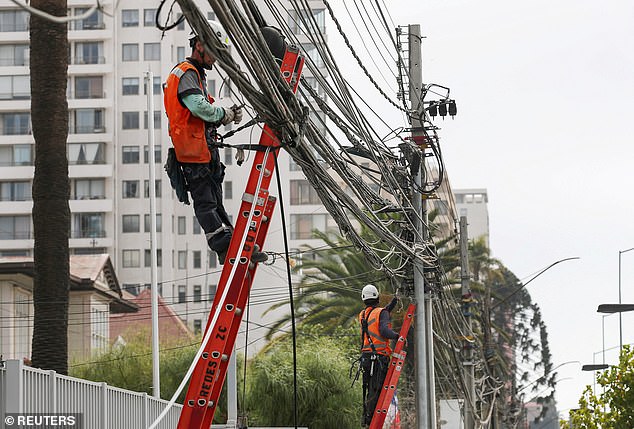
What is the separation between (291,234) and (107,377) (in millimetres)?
Result: 51808

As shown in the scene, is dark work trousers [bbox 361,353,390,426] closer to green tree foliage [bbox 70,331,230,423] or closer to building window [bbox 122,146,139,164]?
green tree foliage [bbox 70,331,230,423]

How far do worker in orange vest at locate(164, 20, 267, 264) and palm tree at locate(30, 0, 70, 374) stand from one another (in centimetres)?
1031

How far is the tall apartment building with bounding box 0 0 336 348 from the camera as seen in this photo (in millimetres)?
94812

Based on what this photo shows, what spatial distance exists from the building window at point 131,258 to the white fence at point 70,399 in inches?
3046

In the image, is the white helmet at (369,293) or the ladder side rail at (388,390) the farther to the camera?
the ladder side rail at (388,390)

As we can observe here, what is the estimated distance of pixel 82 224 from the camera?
95.5m

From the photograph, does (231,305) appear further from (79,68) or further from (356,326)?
(79,68)

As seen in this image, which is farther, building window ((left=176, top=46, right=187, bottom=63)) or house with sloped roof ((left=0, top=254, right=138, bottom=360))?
building window ((left=176, top=46, right=187, bottom=63))

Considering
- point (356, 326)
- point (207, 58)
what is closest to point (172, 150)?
point (207, 58)

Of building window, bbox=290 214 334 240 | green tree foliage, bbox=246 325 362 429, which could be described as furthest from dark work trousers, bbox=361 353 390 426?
building window, bbox=290 214 334 240

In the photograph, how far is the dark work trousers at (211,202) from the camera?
32.5 feet

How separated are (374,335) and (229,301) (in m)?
10.2

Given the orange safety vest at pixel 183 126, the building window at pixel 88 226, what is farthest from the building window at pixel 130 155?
the orange safety vest at pixel 183 126

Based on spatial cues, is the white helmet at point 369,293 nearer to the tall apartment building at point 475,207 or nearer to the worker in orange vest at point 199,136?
the worker in orange vest at point 199,136
